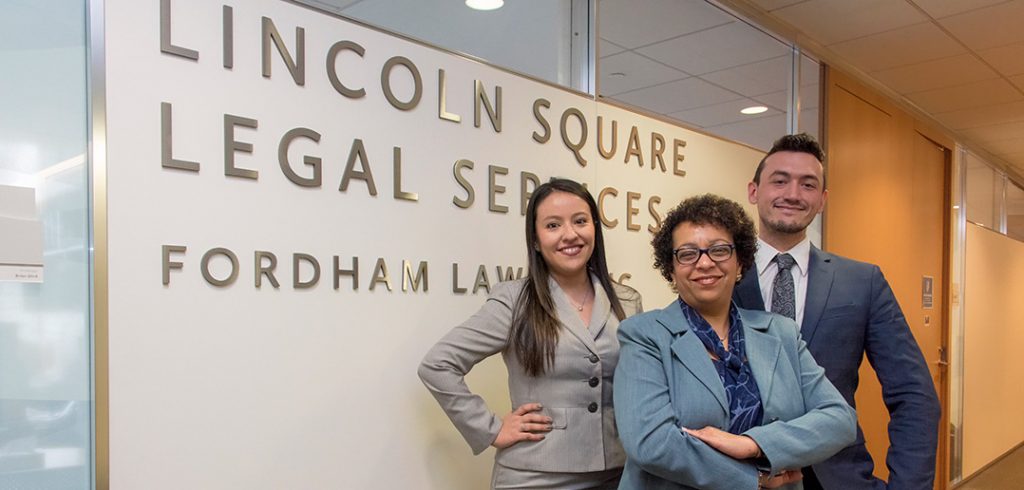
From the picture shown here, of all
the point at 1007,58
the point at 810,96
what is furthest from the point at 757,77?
the point at 1007,58

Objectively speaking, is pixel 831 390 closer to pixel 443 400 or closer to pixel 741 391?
pixel 741 391

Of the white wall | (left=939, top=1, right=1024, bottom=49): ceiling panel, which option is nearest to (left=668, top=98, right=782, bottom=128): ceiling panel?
(left=939, top=1, right=1024, bottom=49): ceiling panel

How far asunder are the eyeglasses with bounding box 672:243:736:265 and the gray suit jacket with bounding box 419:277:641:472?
40cm

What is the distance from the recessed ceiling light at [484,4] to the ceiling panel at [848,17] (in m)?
1.89

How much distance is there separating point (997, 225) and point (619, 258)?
260 inches

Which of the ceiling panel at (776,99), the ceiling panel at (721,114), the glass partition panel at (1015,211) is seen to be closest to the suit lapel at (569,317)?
the ceiling panel at (721,114)

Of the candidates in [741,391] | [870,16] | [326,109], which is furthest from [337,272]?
[870,16]

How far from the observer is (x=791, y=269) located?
1927mm

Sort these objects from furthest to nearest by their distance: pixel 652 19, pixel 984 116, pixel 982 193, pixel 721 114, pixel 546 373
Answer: pixel 982 193, pixel 984 116, pixel 721 114, pixel 652 19, pixel 546 373

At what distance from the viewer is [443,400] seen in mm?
1829

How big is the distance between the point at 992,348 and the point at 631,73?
6.05m

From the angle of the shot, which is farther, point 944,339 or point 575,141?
point 944,339

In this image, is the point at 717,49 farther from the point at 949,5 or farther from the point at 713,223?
the point at 713,223

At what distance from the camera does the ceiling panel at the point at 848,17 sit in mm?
3617
